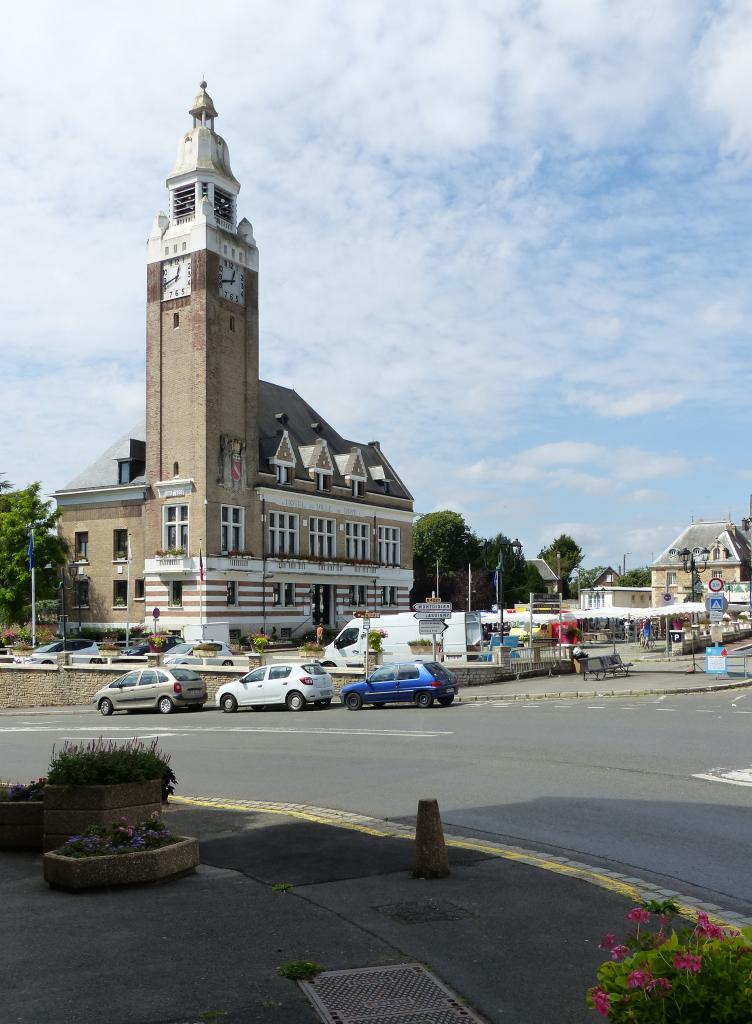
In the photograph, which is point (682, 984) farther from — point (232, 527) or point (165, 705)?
point (232, 527)

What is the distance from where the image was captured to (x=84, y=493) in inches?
2301

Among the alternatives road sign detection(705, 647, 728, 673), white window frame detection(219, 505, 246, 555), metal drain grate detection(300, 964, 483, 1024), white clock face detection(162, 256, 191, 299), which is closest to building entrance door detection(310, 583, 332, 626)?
white window frame detection(219, 505, 246, 555)

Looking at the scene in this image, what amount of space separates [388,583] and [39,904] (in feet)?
207

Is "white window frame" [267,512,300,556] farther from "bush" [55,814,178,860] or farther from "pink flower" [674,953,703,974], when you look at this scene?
"pink flower" [674,953,703,974]

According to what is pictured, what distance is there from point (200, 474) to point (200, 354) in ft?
23.0

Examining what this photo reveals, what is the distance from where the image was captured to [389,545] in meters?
72.2

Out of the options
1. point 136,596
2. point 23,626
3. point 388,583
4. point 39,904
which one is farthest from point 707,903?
point 388,583

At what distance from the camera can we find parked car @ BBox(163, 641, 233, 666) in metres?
38.0

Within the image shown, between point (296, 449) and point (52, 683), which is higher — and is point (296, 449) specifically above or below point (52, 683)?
above

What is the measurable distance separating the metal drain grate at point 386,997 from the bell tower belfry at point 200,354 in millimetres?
47013

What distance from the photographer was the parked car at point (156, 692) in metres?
32.4

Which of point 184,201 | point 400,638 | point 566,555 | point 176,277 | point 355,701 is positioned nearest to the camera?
point 355,701

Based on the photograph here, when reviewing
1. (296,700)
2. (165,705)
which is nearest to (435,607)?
(296,700)

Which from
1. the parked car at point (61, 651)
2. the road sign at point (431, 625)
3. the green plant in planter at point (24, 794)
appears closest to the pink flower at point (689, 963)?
the green plant in planter at point (24, 794)
